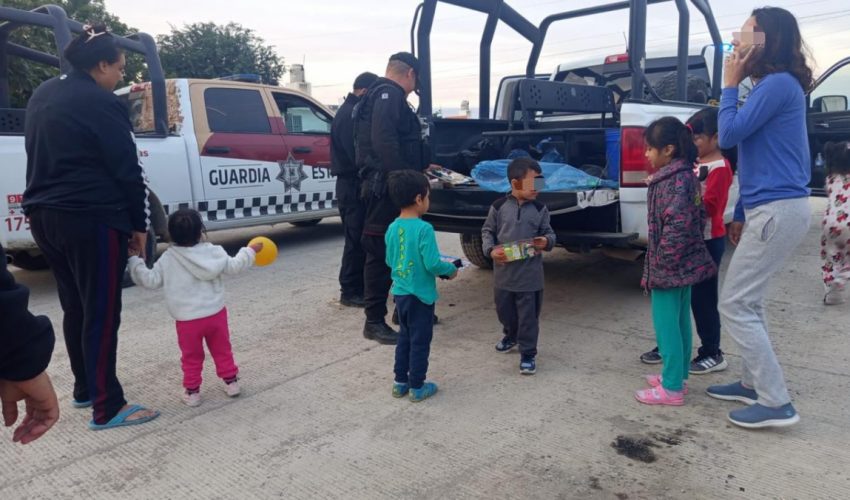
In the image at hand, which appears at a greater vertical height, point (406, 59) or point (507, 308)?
point (406, 59)

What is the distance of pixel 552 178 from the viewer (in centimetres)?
421

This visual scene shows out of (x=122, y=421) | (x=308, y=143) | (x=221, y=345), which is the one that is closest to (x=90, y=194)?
(x=221, y=345)

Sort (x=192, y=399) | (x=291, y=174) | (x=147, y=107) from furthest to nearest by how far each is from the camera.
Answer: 1. (x=291, y=174)
2. (x=147, y=107)
3. (x=192, y=399)

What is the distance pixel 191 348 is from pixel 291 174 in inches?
163

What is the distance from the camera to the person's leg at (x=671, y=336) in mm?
2955

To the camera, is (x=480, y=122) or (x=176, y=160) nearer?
(x=480, y=122)

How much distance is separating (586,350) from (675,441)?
112cm

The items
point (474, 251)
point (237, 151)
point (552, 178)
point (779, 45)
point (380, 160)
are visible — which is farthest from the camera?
point (237, 151)

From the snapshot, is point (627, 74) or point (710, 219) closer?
point (710, 219)

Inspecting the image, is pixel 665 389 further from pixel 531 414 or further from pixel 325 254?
pixel 325 254

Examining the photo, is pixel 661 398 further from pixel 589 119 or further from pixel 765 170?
pixel 589 119

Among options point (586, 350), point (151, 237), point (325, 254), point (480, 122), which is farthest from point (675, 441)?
point (325, 254)

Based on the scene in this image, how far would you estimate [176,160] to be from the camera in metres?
5.94

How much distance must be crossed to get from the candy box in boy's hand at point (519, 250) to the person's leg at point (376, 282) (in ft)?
3.21
